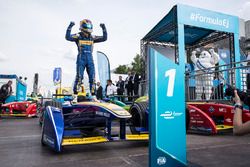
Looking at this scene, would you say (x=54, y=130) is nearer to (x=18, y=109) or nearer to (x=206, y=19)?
(x=18, y=109)

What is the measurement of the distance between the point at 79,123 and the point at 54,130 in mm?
1030

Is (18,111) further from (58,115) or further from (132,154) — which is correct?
(132,154)

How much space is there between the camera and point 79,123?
411 centimetres

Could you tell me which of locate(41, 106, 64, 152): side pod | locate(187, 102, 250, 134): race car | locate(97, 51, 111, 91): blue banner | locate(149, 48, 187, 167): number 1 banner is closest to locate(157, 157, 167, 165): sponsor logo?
locate(149, 48, 187, 167): number 1 banner

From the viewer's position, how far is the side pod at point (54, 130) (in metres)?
3.00

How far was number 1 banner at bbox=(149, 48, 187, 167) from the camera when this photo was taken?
1.95 metres

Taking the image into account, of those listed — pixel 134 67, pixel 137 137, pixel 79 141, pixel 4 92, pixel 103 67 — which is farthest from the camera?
pixel 134 67

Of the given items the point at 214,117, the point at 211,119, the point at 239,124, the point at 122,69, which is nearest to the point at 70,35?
the point at 211,119

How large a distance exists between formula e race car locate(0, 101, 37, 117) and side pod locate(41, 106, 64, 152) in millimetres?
6789

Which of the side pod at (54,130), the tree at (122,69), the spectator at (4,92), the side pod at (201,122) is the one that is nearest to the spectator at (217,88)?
the side pod at (201,122)

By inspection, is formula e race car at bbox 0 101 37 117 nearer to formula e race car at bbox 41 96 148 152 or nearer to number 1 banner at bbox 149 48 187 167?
formula e race car at bbox 41 96 148 152

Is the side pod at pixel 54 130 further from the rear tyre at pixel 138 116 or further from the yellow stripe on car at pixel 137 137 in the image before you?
the rear tyre at pixel 138 116

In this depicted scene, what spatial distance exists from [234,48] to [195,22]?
7.79ft

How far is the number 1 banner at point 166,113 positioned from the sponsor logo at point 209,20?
297 inches
